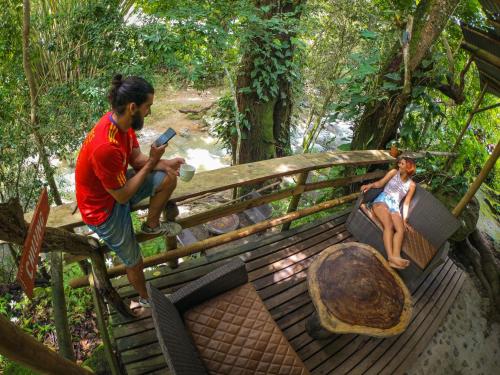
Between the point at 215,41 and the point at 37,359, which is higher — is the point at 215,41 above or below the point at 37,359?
above

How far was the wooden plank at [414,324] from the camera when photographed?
2.53 m

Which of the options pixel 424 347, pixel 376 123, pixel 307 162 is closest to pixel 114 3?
pixel 307 162

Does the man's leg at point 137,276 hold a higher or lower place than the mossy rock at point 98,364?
higher

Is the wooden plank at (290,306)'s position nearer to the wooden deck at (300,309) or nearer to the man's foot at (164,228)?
the wooden deck at (300,309)

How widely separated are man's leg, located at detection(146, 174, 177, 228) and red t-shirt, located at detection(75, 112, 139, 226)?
26 cm

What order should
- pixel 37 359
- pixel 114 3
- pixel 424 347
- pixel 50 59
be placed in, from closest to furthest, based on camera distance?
pixel 37 359 < pixel 424 347 < pixel 114 3 < pixel 50 59

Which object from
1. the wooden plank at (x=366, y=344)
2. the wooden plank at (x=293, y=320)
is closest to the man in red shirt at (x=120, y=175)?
the wooden plank at (x=293, y=320)

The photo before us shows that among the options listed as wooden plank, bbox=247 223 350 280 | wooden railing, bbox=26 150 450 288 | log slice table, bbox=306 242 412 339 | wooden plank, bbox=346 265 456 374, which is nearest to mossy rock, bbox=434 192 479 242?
wooden plank, bbox=346 265 456 374

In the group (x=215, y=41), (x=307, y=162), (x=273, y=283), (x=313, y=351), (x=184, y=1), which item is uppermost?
(x=184, y=1)

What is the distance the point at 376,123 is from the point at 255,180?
2760 mm

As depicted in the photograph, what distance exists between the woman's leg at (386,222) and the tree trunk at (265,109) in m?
3.29

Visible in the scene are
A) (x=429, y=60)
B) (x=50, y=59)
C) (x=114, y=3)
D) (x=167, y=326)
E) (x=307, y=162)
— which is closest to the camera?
(x=167, y=326)

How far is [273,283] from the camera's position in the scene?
289 centimetres

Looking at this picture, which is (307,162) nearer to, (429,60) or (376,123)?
(376,123)
